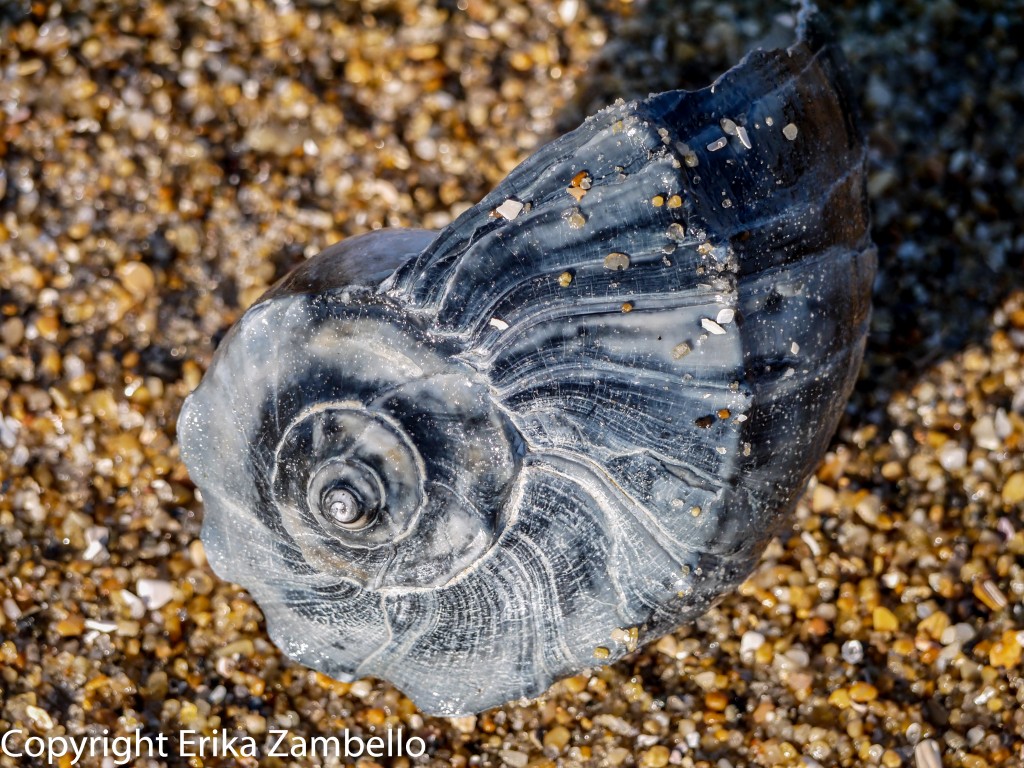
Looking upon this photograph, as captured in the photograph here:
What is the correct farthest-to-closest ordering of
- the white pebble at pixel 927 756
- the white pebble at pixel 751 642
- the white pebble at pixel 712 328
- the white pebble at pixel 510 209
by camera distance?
the white pebble at pixel 751 642 → the white pebble at pixel 927 756 → the white pebble at pixel 510 209 → the white pebble at pixel 712 328

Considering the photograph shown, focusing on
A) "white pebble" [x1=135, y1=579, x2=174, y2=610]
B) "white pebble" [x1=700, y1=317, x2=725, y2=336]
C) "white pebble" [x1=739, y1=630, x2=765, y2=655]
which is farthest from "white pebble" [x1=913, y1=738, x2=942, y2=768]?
"white pebble" [x1=135, y1=579, x2=174, y2=610]

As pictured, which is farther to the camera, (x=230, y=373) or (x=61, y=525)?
(x=61, y=525)

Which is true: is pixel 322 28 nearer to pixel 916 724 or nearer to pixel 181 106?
pixel 181 106

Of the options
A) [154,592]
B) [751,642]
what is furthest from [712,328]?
[154,592]

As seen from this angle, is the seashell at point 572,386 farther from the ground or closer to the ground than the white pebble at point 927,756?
farther from the ground

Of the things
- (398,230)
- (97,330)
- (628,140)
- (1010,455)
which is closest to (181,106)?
(97,330)

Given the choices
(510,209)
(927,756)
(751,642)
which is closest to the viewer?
(510,209)

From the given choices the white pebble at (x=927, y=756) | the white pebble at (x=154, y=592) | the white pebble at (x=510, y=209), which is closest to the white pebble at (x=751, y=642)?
the white pebble at (x=927, y=756)

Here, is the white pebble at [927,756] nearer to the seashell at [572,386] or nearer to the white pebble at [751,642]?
the white pebble at [751,642]

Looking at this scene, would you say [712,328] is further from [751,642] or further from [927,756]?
[927,756]
